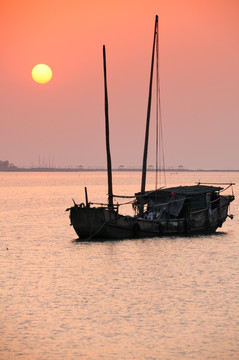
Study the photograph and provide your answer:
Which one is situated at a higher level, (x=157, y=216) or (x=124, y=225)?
(x=157, y=216)

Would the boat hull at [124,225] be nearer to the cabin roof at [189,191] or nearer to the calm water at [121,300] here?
the calm water at [121,300]

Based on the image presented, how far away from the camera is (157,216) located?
51969mm

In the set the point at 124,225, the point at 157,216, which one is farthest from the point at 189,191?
the point at 124,225

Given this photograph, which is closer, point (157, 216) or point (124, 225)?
point (124, 225)

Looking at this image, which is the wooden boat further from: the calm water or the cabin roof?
the calm water

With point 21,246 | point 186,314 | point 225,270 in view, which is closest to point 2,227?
point 21,246

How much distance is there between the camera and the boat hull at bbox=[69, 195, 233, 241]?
47.8 metres

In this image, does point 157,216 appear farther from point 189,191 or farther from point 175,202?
point 189,191

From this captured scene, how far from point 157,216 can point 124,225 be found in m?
3.95

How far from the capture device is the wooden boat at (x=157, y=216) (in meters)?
48.2

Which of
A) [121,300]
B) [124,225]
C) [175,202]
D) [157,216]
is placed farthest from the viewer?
[157,216]

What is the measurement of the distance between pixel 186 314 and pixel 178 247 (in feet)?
70.8

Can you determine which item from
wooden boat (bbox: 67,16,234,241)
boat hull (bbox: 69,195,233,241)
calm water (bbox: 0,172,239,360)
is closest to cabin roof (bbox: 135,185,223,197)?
wooden boat (bbox: 67,16,234,241)

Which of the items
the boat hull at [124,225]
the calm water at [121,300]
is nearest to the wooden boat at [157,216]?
the boat hull at [124,225]
